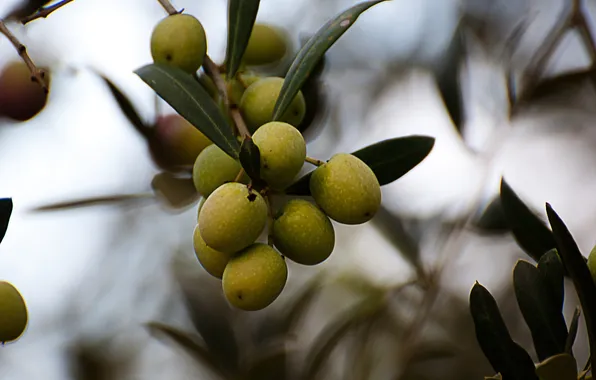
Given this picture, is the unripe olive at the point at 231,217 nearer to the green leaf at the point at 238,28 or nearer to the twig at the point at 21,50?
the green leaf at the point at 238,28

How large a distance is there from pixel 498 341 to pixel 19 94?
40.9 inches

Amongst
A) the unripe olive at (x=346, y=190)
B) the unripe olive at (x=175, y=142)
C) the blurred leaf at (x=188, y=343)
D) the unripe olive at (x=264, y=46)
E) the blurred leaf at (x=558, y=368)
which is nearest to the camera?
the blurred leaf at (x=558, y=368)

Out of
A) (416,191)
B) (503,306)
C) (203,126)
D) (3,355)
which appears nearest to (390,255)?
(416,191)

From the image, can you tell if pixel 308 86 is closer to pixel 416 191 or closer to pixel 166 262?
pixel 416 191

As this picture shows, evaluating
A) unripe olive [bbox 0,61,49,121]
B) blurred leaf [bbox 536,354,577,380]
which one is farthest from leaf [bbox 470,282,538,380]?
unripe olive [bbox 0,61,49,121]

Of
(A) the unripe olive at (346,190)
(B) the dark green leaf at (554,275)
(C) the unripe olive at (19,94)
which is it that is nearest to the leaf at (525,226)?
(B) the dark green leaf at (554,275)

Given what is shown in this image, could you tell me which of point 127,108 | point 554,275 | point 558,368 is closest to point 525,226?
point 554,275

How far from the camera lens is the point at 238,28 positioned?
3.69ft

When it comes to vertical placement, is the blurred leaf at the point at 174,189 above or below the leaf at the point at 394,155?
below

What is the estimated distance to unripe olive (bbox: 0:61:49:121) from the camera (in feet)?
4.77

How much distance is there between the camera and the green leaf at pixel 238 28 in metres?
1.11

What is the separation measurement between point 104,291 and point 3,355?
0.41 meters

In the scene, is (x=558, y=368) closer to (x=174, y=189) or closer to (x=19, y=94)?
(x=174, y=189)

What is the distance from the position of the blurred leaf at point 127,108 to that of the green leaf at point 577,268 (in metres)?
0.87
